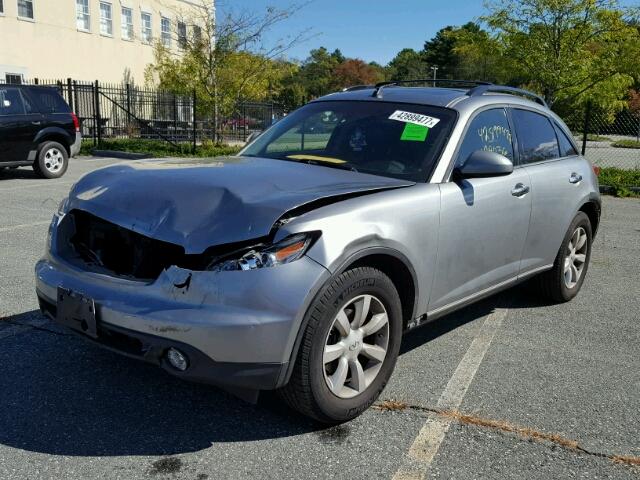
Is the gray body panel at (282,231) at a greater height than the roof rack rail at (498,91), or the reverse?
the roof rack rail at (498,91)

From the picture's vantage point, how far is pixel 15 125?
448 inches

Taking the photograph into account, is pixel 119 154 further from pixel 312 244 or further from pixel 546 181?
pixel 312 244

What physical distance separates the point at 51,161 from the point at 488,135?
10.3 metres

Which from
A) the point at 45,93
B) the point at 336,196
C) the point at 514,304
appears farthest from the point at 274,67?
the point at 336,196

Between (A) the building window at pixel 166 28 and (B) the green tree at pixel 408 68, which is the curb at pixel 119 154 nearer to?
(A) the building window at pixel 166 28

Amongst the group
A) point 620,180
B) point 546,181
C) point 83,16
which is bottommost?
point 620,180

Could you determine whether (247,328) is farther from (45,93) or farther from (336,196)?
(45,93)

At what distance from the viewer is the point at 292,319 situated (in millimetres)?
2736

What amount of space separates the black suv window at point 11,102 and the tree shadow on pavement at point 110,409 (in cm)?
867

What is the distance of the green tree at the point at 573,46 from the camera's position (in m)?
14.0

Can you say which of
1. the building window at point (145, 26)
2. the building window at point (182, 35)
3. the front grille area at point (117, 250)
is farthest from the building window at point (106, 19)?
the front grille area at point (117, 250)

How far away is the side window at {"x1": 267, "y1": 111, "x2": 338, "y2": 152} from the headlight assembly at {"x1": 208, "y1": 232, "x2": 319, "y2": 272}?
154 centimetres

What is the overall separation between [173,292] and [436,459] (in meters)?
1.43

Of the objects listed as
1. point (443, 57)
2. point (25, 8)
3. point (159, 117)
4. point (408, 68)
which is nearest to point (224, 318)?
point (159, 117)
